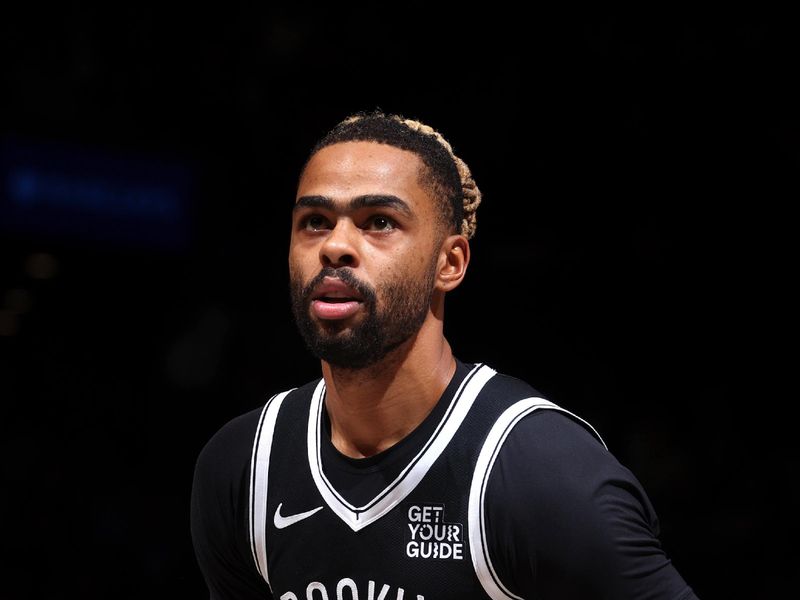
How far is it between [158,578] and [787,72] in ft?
11.7

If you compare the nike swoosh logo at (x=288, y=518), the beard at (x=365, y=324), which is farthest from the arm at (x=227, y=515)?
the beard at (x=365, y=324)

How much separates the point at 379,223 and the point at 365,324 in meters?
0.22

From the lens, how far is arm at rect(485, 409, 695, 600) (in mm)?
2082

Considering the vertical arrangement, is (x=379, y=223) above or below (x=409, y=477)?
above

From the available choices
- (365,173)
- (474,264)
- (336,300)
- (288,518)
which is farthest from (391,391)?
(474,264)

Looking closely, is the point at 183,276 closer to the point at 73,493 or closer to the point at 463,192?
the point at 73,493

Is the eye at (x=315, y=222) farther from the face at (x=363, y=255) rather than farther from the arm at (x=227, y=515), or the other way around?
the arm at (x=227, y=515)

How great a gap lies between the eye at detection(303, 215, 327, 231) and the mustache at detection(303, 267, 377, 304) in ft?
0.45

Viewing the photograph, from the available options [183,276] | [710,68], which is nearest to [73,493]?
[183,276]

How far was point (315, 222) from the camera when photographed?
2.39 m

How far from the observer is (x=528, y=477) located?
2.17 metres

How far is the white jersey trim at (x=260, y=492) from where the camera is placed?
2471mm

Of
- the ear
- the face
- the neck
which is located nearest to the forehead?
the face

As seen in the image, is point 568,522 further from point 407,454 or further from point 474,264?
point 474,264
